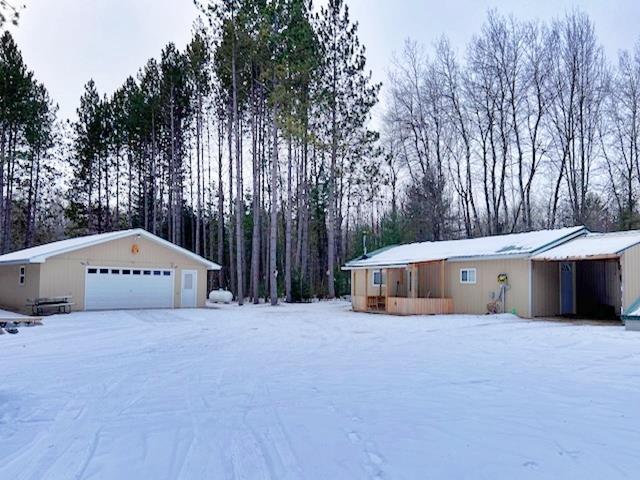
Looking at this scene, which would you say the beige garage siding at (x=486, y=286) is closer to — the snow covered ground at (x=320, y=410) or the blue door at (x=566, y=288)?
the blue door at (x=566, y=288)

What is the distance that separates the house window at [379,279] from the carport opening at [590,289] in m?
7.23

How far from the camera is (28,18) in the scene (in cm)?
521

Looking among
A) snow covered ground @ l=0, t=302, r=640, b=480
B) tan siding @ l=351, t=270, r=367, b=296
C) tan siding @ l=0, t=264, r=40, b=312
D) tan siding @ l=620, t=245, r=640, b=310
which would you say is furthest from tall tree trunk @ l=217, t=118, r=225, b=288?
tan siding @ l=620, t=245, r=640, b=310

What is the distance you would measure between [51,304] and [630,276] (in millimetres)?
18050

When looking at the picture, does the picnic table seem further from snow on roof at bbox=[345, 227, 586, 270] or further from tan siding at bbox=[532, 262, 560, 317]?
tan siding at bbox=[532, 262, 560, 317]

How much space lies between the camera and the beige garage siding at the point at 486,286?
16188 millimetres

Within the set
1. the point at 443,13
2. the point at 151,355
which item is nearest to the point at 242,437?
the point at 151,355

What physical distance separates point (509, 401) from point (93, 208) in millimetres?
32375

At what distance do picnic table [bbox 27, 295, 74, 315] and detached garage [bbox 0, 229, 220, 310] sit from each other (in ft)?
0.76

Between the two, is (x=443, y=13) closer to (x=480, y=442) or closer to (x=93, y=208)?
(x=480, y=442)

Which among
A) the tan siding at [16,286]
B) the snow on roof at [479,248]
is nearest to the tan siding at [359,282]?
the snow on roof at [479,248]

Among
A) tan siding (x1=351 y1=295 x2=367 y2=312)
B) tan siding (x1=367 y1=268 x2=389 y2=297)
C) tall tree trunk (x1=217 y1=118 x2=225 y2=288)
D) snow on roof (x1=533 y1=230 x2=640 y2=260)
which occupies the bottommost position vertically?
tan siding (x1=351 y1=295 x2=367 y2=312)

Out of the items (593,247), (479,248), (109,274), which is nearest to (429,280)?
(479,248)

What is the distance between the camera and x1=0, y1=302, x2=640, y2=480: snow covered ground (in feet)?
11.5
